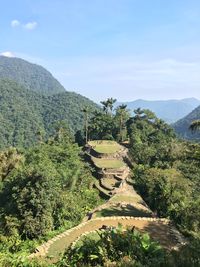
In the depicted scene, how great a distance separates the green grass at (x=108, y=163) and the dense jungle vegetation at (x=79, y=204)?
1965 mm

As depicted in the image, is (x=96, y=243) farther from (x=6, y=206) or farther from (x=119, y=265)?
(x=6, y=206)

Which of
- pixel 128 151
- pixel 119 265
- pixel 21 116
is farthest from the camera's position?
pixel 21 116

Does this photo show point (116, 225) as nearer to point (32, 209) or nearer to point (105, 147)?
point (32, 209)

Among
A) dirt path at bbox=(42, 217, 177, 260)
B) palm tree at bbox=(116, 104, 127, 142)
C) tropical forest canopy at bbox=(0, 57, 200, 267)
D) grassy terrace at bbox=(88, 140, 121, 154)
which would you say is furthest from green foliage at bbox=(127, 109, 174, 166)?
dirt path at bbox=(42, 217, 177, 260)

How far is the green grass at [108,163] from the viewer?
3725 centimetres

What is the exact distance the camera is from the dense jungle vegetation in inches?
325

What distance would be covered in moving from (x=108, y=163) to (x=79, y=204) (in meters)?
14.7

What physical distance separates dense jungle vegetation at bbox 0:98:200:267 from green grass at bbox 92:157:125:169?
1965 millimetres

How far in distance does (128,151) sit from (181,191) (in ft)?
74.3

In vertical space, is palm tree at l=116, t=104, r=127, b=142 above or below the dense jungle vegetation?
above

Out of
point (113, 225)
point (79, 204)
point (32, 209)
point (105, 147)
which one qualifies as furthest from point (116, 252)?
point (105, 147)

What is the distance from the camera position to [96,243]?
28.3 ft

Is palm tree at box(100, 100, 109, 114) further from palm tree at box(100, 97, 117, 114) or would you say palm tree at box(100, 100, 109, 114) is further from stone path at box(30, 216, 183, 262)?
stone path at box(30, 216, 183, 262)

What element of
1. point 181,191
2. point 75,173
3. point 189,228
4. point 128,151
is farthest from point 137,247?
point 128,151
